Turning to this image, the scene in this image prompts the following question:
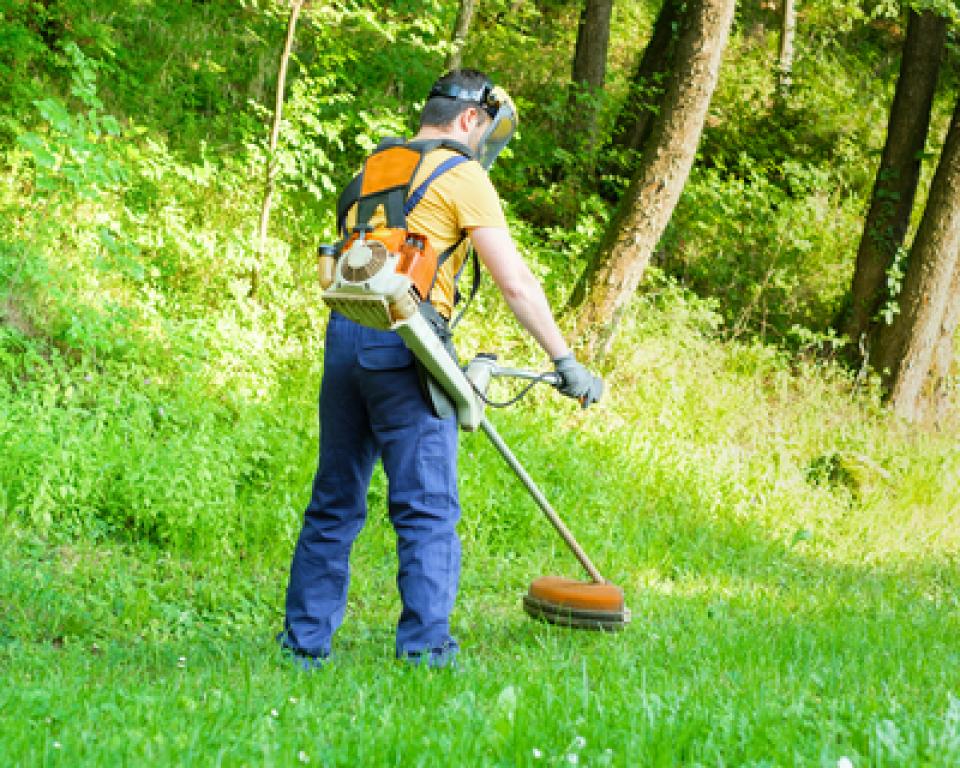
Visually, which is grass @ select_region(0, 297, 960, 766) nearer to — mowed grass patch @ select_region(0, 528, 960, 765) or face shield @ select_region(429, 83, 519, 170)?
mowed grass patch @ select_region(0, 528, 960, 765)

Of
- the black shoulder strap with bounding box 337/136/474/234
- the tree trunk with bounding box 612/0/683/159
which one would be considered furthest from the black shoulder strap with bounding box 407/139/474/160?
the tree trunk with bounding box 612/0/683/159

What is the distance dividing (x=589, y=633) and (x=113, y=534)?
231cm

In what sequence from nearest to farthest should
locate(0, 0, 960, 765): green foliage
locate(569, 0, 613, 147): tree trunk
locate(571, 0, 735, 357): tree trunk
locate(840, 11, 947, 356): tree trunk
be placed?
1. locate(0, 0, 960, 765): green foliage
2. locate(571, 0, 735, 357): tree trunk
3. locate(840, 11, 947, 356): tree trunk
4. locate(569, 0, 613, 147): tree trunk

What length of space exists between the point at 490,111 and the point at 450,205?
470mm

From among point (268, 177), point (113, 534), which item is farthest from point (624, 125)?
Answer: point (113, 534)

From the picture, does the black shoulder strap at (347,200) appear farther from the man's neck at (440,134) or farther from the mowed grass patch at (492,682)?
the mowed grass patch at (492,682)

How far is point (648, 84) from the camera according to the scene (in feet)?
40.8

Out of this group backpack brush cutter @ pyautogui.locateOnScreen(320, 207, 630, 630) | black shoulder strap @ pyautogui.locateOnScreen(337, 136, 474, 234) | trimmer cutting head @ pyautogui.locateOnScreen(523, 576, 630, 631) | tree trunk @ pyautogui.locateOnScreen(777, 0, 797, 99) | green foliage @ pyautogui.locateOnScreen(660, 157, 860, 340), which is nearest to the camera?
backpack brush cutter @ pyautogui.locateOnScreen(320, 207, 630, 630)

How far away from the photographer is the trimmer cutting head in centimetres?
459

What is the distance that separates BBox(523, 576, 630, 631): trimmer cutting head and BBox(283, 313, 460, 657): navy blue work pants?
756mm

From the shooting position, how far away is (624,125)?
1228cm

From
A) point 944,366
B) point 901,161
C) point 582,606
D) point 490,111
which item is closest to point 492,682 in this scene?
point 582,606

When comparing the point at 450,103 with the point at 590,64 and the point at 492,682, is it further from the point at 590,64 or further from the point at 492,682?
the point at 590,64

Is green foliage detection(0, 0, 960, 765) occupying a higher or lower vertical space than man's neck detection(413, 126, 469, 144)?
lower
